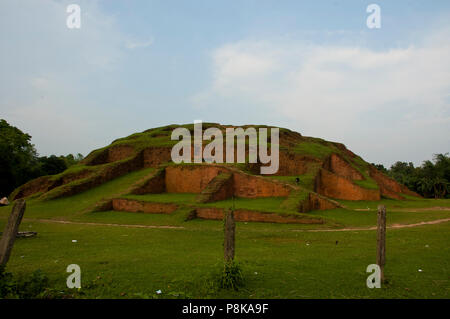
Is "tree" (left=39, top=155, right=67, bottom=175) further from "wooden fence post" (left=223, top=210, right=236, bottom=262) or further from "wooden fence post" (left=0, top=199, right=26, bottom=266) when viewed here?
"wooden fence post" (left=223, top=210, right=236, bottom=262)

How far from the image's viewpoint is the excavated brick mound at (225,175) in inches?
647

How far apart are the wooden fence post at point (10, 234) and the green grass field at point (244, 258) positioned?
2.59 ft

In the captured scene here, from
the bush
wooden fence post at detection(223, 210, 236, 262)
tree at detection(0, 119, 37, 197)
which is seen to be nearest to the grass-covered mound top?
tree at detection(0, 119, 37, 197)

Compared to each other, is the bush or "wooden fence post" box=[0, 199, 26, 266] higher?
"wooden fence post" box=[0, 199, 26, 266]

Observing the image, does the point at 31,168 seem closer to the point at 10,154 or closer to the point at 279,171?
the point at 10,154

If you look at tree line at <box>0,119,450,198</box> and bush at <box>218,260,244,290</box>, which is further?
tree line at <box>0,119,450,198</box>

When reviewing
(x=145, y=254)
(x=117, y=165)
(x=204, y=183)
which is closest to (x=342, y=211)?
(x=204, y=183)

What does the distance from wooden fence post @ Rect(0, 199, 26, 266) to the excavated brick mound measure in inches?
384

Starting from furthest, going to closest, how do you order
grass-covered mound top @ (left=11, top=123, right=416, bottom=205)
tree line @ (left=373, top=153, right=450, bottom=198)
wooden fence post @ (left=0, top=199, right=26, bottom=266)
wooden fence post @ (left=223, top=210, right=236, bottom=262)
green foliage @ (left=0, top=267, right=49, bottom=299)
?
1. tree line @ (left=373, top=153, right=450, bottom=198)
2. grass-covered mound top @ (left=11, top=123, right=416, bottom=205)
3. wooden fence post @ (left=223, top=210, right=236, bottom=262)
4. wooden fence post @ (left=0, top=199, right=26, bottom=266)
5. green foliage @ (left=0, top=267, right=49, bottom=299)

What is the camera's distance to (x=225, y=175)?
17125 mm

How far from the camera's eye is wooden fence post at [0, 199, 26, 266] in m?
4.77

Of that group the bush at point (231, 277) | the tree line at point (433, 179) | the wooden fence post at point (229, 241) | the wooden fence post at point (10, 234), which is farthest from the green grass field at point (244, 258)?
the tree line at point (433, 179)
